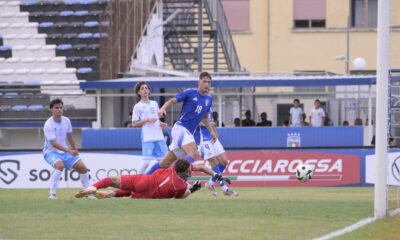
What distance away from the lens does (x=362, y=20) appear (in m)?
48.8

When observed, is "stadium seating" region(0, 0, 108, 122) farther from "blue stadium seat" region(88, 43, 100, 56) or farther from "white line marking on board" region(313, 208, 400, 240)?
"white line marking on board" region(313, 208, 400, 240)

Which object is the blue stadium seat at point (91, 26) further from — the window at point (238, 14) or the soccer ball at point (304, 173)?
the window at point (238, 14)

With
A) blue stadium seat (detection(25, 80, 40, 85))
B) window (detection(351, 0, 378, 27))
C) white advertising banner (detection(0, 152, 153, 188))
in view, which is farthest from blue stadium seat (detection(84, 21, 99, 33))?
window (detection(351, 0, 378, 27))

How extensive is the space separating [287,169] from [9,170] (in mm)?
7625

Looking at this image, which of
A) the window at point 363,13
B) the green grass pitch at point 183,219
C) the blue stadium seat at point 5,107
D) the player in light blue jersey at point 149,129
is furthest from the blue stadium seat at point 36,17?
the window at point 363,13

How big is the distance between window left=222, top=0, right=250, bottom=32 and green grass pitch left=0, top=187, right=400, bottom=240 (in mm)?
38382

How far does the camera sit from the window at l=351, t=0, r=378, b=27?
48.7 metres

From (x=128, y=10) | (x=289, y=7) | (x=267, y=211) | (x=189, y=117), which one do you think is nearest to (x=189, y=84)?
(x=128, y=10)

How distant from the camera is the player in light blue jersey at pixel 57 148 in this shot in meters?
14.9

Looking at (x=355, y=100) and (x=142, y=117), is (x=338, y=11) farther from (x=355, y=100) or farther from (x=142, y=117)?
(x=142, y=117)

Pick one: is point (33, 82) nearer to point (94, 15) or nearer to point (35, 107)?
point (35, 107)

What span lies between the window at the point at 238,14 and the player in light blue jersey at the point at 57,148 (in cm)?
3525

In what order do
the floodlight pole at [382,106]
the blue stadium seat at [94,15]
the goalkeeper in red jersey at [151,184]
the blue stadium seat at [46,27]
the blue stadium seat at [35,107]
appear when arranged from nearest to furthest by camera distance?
the floodlight pole at [382,106] < the goalkeeper in red jersey at [151,184] < the blue stadium seat at [35,107] < the blue stadium seat at [46,27] < the blue stadium seat at [94,15]

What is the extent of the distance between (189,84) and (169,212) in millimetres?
14848
